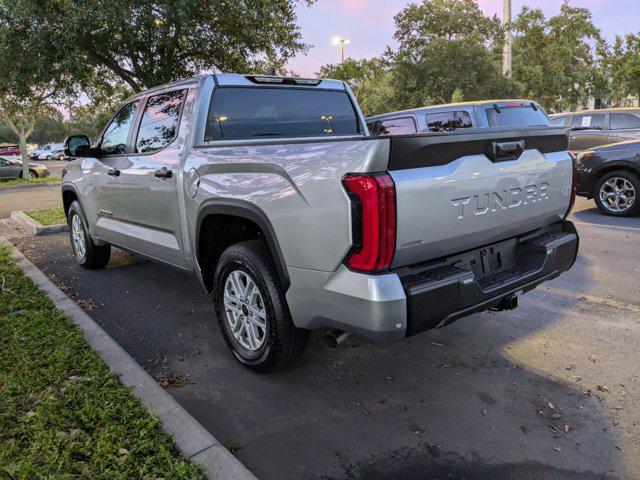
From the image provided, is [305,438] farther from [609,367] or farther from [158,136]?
[158,136]

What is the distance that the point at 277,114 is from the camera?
4055 millimetres

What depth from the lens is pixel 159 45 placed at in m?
8.25

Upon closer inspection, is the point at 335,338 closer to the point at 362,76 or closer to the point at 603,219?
the point at 603,219

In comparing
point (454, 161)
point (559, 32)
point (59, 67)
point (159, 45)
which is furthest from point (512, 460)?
point (559, 32)

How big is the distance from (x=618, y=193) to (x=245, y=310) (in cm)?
742

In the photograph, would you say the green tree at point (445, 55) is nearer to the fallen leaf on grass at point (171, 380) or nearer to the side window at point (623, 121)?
the side window at point (623, 121)

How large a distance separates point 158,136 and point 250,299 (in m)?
1.83

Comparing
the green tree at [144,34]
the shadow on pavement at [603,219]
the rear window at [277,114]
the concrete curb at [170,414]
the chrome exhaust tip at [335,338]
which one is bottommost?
the shadow on pavement at [603,219]

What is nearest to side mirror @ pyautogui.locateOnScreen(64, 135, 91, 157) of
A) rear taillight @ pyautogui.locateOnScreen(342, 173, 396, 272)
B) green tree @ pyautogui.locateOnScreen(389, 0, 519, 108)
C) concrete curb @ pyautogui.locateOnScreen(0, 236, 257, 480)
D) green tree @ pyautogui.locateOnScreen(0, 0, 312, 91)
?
concrete curb @ pyautogui.locateOnScreen(0, 236, 257, 480)

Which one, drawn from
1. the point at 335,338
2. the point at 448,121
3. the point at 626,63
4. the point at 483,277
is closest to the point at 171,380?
the point at 335,338

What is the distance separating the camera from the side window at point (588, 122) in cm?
1127

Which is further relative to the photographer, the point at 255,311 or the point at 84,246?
the point at 84,246

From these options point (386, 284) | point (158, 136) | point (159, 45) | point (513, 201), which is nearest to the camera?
point (386, 284)

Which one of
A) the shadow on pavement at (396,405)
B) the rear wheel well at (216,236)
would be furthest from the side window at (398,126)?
the rear wheel well at (216,236)
